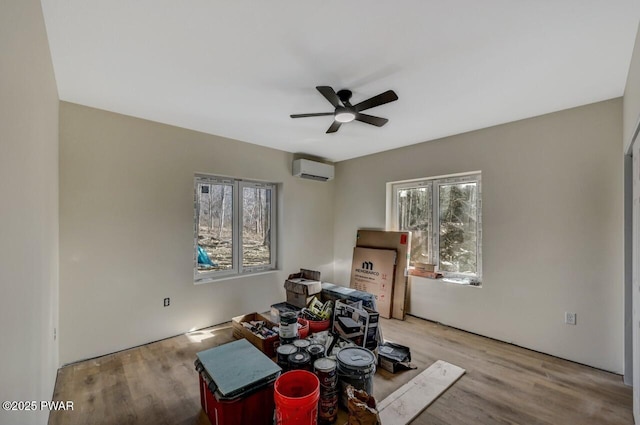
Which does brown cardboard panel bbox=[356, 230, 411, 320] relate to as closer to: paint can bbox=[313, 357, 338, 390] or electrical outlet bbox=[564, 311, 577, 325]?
electrical outlet bbox=[564, 311, 577, 325]

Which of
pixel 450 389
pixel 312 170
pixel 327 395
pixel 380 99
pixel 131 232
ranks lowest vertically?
pixel 450 389

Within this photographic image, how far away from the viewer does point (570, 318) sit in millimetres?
2662

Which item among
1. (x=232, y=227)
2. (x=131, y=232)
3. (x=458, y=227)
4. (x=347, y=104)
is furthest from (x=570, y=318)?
(x=131, y=232)

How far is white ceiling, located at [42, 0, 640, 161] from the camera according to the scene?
150cm

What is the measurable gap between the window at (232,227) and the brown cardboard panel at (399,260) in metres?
1.73

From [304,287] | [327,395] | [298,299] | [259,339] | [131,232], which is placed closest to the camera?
[327,395]

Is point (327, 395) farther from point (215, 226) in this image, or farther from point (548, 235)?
point (548, 235)

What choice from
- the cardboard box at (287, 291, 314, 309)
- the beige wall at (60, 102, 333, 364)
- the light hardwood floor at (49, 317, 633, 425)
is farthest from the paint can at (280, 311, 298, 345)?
the beige wall at (60, 102, 333, 364)

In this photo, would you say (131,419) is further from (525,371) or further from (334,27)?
(525,371)

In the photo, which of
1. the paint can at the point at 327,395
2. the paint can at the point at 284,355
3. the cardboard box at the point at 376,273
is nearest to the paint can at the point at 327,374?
the paint can at the point at 327,395

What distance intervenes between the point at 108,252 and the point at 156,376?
1.33 meters

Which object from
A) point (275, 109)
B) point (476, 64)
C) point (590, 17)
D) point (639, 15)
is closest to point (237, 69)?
point (275, 109)

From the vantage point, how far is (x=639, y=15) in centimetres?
150

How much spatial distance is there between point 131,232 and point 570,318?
4.58 m
